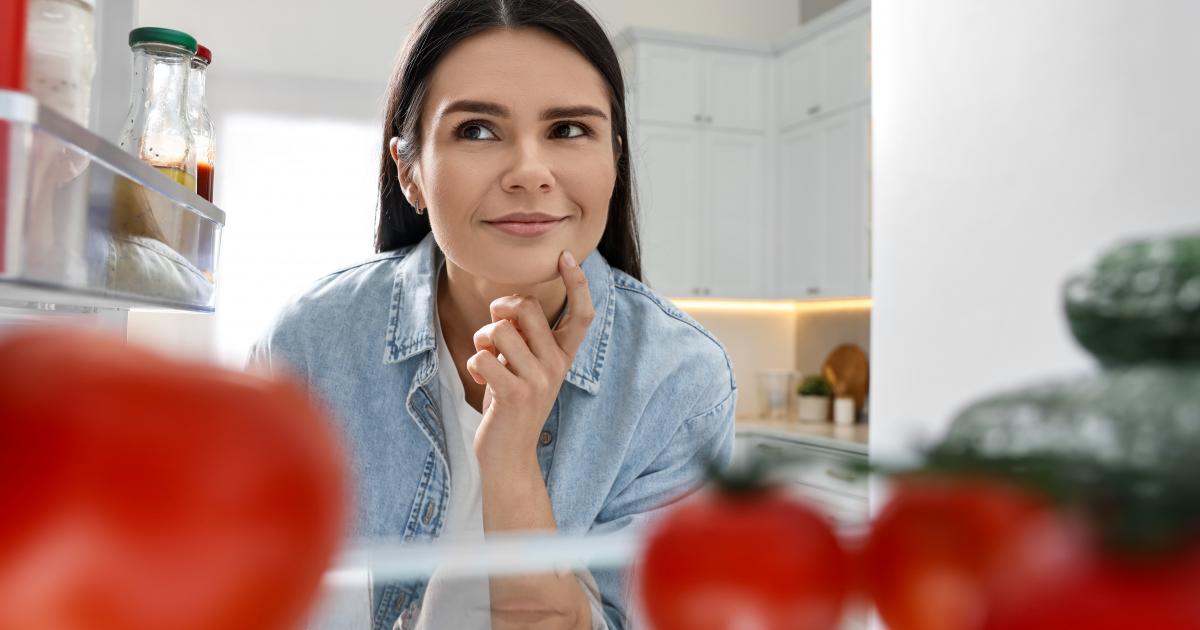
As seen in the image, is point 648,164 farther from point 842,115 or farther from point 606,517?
point 606,517

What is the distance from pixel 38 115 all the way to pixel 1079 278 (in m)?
0.27

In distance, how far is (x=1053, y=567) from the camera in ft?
0.40

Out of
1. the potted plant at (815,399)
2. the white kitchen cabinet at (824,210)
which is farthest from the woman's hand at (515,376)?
the potted plant at (815,399)

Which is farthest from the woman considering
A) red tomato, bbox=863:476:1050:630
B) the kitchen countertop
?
the kitchen countertop

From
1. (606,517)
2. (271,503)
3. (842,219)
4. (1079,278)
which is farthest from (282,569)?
(842,219)

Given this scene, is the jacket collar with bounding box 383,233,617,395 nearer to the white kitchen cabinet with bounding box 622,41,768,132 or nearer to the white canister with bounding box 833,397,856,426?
the white canister with bounding box 833,397,856,426

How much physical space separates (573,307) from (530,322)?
96 millimetres

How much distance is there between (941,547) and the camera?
14 centimetres

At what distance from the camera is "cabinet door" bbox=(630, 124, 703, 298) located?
4801mm

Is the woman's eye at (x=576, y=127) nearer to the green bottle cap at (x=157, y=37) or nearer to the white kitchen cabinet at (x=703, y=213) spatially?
the green bottle cap at (x=157, y=37)

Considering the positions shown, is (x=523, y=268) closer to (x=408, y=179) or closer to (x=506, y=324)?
(x=506, y=324)

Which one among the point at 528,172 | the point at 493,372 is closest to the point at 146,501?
the point at 493,372

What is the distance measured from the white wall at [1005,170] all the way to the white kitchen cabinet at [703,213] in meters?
4.30

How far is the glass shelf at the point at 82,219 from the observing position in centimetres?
27
